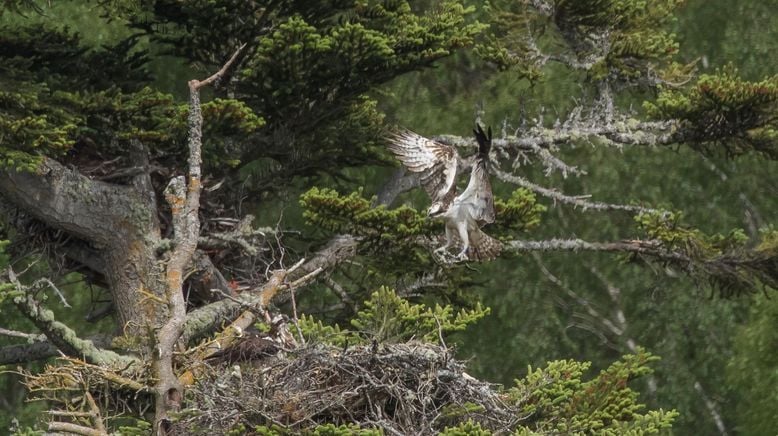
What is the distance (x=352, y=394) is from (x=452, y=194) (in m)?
2.91

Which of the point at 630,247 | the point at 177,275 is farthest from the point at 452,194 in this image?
the point at 630,247

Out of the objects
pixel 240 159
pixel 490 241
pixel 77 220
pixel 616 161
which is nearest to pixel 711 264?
pixel 490 241

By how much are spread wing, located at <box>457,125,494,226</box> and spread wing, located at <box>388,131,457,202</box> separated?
26 centimetres

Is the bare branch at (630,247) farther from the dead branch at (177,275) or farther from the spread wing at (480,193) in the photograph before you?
the dead branch at (177,275)

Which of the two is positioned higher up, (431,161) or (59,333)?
(431,161)

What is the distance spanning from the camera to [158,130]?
14.3m

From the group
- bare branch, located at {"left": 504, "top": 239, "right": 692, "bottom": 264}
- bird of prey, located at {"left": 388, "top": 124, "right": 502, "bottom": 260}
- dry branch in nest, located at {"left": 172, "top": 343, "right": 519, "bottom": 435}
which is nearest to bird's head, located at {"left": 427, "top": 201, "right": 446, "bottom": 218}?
bird of prey, located at {"left": 388, "top": 124, "right": 502, "bottom": 260}

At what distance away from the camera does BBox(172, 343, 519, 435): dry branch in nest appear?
35.3ft

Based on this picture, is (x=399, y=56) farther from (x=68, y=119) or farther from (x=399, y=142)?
(x=68, y=119)

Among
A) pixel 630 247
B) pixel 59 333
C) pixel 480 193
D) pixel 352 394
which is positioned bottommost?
pixel 630 247

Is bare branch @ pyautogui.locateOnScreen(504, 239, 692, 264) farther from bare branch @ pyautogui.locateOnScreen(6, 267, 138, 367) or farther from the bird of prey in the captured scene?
bare branch @ pyautogui.locateOnScreen(6, 267, 138, 367)

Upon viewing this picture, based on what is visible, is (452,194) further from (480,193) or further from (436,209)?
(480,193)

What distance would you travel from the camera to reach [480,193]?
A: 1307 cm

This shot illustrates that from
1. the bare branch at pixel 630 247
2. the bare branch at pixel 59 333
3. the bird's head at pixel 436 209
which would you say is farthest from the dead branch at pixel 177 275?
the bare branch at pixel 630 247
